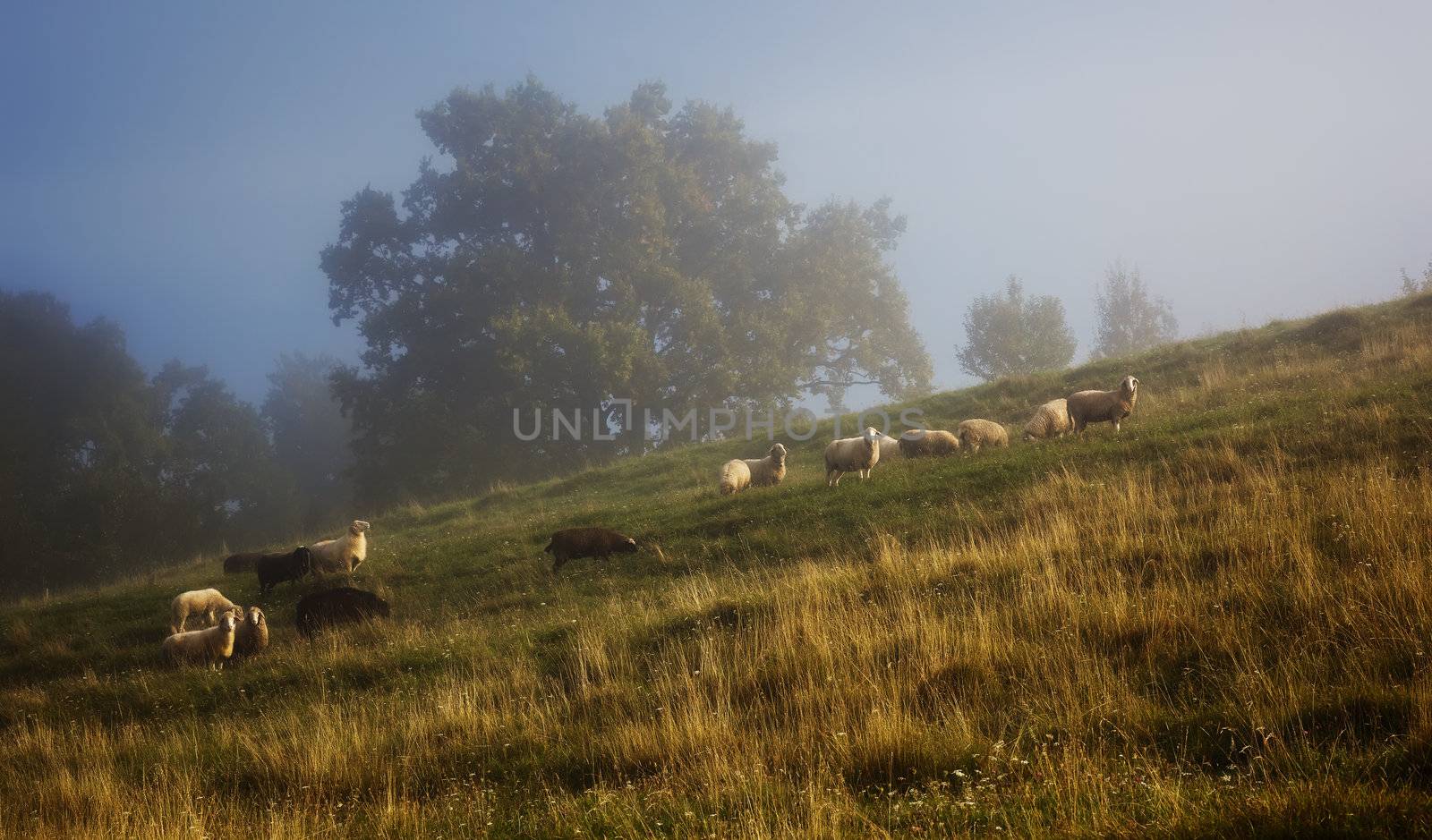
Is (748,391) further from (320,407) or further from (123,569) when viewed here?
(320,407)

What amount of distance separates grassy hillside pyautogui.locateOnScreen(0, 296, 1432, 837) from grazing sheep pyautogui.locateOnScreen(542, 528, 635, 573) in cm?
43

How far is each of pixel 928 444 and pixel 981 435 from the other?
4.16ft

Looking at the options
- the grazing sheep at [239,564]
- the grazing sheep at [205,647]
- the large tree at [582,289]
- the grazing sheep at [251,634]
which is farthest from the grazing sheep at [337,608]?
the large tree at [582,289]

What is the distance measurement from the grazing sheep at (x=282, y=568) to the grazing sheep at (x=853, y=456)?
37.7 feet

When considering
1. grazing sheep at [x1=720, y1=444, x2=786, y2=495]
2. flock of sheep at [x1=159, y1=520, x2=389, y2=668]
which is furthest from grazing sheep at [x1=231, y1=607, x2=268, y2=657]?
grazing sheep at [x1=720, y1=444, x2=786, y2=495]

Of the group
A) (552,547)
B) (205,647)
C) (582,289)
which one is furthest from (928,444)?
(582,289)

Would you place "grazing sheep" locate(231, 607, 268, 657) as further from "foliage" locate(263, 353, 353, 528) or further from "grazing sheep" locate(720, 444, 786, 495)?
"foliage" locate(263, 353, 353, 528)

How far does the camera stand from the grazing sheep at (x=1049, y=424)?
61.1 ft

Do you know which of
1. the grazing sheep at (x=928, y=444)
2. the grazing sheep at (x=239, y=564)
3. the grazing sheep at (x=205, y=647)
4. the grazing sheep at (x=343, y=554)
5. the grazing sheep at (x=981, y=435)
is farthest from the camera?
the grazing sheep at (x=239, y=564)

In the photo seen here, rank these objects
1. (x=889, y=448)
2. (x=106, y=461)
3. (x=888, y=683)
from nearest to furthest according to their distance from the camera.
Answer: (x=888, y=683) < (x=889, y=448) < (x=106, y=461)

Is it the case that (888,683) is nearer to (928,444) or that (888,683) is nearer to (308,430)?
(928,444)

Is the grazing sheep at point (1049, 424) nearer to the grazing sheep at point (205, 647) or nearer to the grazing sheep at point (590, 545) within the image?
the grazing sheep at point (590, 545)

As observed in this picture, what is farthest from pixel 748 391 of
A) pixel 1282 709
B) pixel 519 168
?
pixel 1282 709

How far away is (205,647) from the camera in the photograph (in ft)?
40.2
